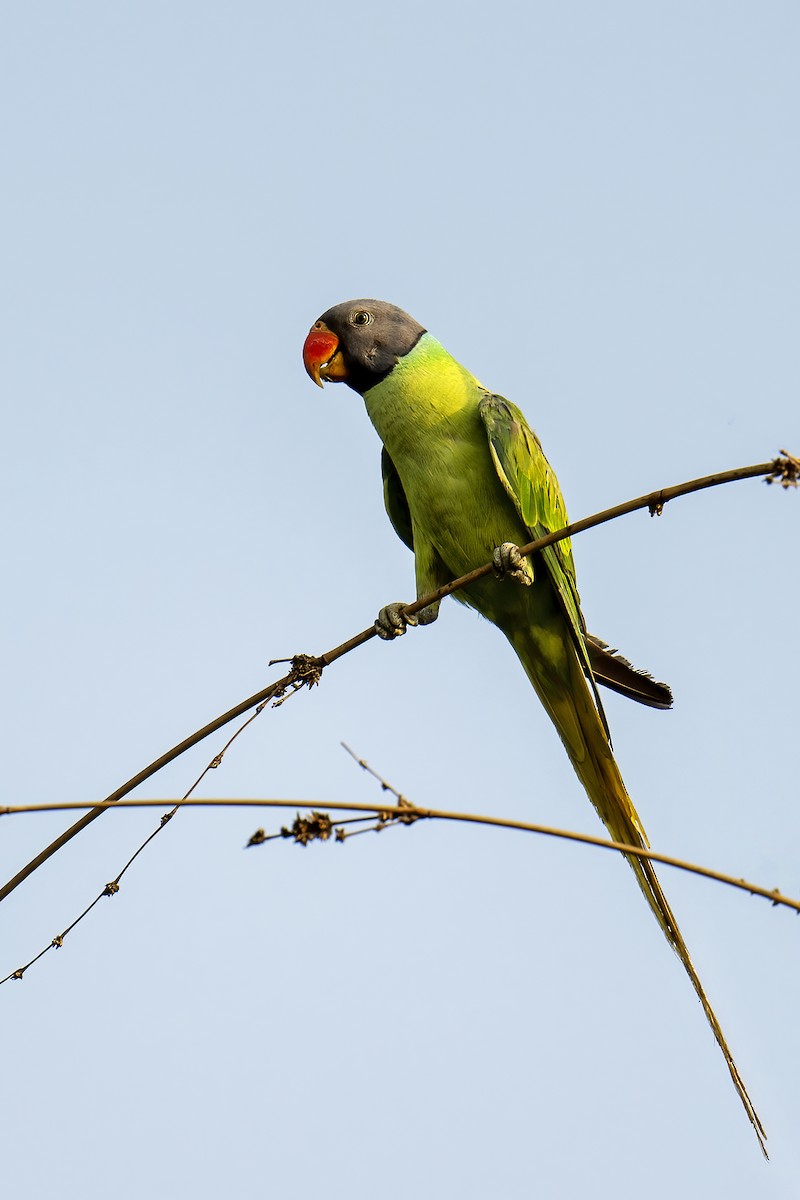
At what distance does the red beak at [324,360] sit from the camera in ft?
15.8

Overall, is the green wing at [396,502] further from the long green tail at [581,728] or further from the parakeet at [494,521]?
the long green tail at [581,728]

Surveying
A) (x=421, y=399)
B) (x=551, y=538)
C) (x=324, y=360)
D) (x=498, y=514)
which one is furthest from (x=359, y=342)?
(x=551, y=538)

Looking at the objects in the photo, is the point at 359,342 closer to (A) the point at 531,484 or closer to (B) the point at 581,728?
(A) the point at 531,484

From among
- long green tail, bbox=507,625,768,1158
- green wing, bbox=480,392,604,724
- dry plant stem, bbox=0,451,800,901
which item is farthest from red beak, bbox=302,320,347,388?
dry plant stem, bbox=0,451,800,901

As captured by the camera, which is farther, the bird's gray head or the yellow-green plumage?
the bird's gray head

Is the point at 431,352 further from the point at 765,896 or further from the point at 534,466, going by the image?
the point at 765,896

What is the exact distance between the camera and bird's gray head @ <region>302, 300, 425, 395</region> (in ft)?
15.5

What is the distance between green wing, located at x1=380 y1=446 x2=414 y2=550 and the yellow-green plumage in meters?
0.27

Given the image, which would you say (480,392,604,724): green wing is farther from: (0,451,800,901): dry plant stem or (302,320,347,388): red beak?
(0,451,800,901): dry plant stem

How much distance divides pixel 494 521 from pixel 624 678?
0.79m

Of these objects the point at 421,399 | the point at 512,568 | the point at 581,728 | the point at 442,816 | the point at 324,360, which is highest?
the point at 324,360

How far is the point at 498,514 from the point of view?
14.7 feet

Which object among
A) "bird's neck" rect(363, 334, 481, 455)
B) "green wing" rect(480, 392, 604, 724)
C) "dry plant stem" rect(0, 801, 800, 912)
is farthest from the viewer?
"bird's neck" rect(363, 334, 481, 455)

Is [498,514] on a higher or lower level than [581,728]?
higher
